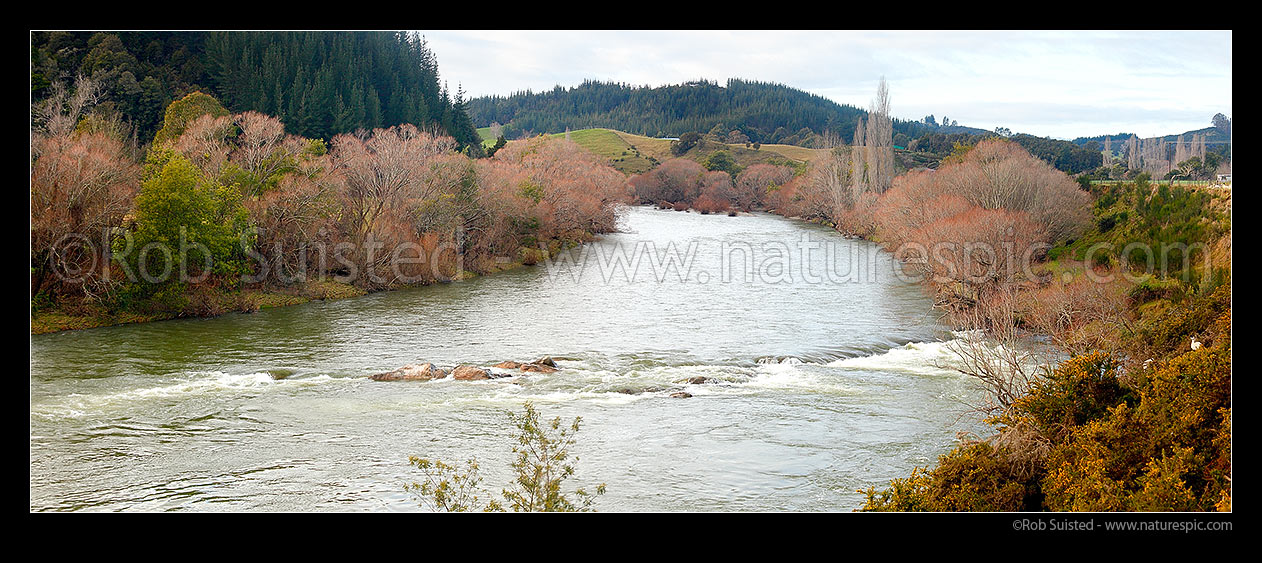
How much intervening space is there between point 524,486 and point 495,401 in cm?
1042

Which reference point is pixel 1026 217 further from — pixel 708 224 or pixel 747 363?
pixel 708 224

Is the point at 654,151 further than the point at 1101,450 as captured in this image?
Yes

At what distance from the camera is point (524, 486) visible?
13266mm

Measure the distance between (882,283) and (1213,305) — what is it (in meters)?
23.7

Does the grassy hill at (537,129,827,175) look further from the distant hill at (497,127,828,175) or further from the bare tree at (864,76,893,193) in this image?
the bare tree at (864,76,893,193)

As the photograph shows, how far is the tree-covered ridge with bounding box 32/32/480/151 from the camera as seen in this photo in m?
66.6

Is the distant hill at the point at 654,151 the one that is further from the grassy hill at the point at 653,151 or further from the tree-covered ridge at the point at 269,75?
the tree-covered ridge at the point at 269,75

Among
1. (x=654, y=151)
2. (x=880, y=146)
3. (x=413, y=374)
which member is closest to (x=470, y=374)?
(x=413, y=374)

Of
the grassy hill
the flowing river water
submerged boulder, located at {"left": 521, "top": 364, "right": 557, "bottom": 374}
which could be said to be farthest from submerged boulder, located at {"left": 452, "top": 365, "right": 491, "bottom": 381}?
the grassy hill

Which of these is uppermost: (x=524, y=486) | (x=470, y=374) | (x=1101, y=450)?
(x=1101, y=450)

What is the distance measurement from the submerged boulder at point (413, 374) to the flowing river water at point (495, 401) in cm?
47

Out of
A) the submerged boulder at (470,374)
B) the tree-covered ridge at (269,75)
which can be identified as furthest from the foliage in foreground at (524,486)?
the tree-covered ridge at (269,75)

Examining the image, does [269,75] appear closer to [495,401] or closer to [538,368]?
[538,368]

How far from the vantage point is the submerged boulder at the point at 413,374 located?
85.2 ft
